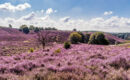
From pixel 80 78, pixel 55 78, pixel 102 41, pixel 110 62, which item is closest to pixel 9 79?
pixel 55 78

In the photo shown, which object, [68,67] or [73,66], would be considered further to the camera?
[73,66]

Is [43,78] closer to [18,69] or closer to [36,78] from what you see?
[36,78]

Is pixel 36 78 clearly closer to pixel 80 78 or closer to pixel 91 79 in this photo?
pixel 80 78

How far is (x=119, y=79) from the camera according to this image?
4.11 m

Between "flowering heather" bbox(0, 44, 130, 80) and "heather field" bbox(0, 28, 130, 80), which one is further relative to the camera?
"flowering heather" bbox(0, 44, 130, 80)

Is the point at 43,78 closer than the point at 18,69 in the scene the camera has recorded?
Yes

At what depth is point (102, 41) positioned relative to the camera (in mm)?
46281

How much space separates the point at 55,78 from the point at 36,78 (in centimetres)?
79

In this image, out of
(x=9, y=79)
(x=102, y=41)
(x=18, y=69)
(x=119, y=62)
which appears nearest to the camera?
(x=9, y=79)

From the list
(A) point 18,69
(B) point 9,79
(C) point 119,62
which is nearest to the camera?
(B) point 9,79

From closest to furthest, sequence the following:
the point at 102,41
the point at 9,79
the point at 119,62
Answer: the point at 9,79 → the point at 119,62 → the point at 102,41

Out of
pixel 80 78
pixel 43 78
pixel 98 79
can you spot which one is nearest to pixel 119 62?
pixel 98 79

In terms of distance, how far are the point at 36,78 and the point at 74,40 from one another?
42521mm

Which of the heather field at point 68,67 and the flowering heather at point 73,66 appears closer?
the heather field at point 68,67
